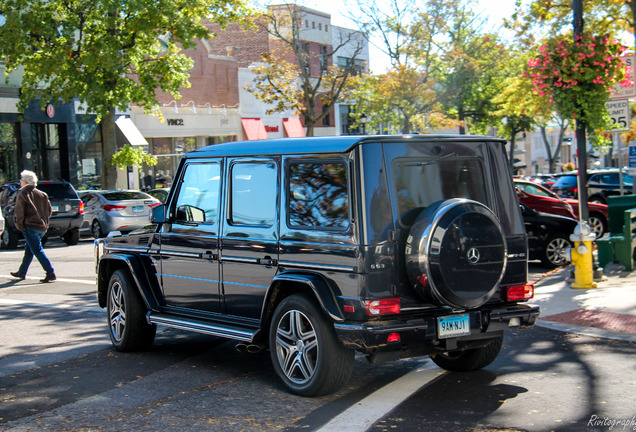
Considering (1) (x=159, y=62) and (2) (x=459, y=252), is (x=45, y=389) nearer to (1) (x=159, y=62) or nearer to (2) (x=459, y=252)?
(2) (x=459, y=252)

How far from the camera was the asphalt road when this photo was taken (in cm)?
531

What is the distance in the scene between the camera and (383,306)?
5.49 m

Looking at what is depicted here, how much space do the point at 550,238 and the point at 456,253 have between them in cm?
938

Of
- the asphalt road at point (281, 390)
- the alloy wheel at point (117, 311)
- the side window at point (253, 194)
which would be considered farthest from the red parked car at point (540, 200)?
the side window at point (253, 194)

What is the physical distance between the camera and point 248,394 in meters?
6.09

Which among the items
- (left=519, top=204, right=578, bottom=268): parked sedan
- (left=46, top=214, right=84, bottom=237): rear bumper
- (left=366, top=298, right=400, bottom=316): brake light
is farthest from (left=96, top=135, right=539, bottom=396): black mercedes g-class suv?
(left=46, top=214, right=84, bottom=237): rear bumper

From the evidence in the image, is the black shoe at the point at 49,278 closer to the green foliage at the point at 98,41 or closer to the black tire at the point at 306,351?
the black tire at the point at 306,351

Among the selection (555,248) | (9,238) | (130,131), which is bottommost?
(555,248)

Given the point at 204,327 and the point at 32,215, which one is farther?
the point at 32,215

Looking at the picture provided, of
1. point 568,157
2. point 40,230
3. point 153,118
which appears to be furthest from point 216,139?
point 568,157

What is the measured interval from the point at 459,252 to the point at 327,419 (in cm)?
152

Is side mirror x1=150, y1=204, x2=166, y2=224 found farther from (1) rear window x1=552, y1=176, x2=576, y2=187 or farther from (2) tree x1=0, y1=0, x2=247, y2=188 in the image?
(1) rear window x1=552, y1=176, x2=576, y2=187

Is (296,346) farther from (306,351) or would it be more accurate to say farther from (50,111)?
(50,111)

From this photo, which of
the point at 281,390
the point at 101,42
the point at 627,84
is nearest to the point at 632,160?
the point at 627,84
